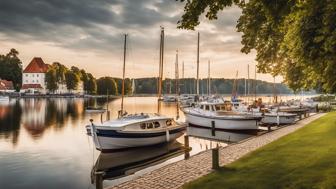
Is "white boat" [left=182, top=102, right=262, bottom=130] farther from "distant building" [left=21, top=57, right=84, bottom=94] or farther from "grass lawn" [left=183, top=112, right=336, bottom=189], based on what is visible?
"distant building" [left=21, top=57, right=84, bottom=94]

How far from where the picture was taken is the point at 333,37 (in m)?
10.0

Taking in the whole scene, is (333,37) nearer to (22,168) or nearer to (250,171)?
(250,171)

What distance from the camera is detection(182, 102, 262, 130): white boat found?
1499 inches

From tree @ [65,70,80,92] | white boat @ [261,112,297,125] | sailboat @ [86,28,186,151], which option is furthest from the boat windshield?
tree @ [65,70,80,92]

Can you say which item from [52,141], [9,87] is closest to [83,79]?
[9,87]

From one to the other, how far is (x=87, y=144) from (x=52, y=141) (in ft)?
15.2

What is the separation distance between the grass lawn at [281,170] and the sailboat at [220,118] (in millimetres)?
19208

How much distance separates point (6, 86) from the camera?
546 feet

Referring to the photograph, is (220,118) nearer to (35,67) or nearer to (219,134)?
(219,134)

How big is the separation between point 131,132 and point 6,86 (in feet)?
534

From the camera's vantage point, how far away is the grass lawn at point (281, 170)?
39.1 feet

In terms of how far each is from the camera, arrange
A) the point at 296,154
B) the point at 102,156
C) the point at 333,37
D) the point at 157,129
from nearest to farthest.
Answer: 1. the point at 333,37
2. the point at 296,154
3. the point at 102,156
4. the point at 157,129

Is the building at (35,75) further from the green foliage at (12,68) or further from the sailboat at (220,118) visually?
the sailboat at (220,118)

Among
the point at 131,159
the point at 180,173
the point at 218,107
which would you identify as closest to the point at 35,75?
the point at 218,107
